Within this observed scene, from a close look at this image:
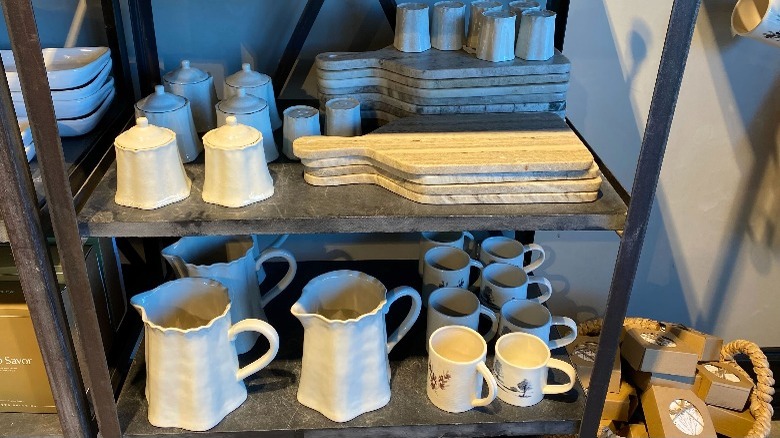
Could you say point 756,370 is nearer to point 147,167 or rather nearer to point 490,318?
point 490,318

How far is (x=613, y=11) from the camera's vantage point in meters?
1.32

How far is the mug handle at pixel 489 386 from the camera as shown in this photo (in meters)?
1.01

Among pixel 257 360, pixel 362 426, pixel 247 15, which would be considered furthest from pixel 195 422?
pixel 247 15

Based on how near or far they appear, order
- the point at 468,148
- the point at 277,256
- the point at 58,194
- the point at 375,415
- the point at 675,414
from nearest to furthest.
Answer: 1. the point at 58,194
2. the point at 468,148
3. the point at 375,415
4. the point at 277,256
5. the point at 675,414

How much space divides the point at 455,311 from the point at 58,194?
662mm

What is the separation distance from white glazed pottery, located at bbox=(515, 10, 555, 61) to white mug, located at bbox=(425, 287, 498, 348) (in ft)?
1.35

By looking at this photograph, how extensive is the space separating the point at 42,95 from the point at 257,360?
1.62 ft

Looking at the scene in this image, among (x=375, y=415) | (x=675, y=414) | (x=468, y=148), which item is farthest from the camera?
(x=675, y=414)

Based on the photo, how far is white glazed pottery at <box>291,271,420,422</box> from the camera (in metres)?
0.99

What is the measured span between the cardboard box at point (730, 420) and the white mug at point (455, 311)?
0.62 m

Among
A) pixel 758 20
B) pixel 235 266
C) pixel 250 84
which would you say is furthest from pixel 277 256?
pixel 758 20

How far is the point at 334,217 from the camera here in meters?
0.89

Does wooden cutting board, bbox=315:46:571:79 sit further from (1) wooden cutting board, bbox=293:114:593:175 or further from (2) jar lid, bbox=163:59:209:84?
(2) jar lid, bbox=163:59:209:84

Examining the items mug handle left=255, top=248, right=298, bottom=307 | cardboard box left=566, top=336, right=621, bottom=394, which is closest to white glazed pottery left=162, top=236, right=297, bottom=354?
mug handle left=255, top=248, right=298, bottom=307
